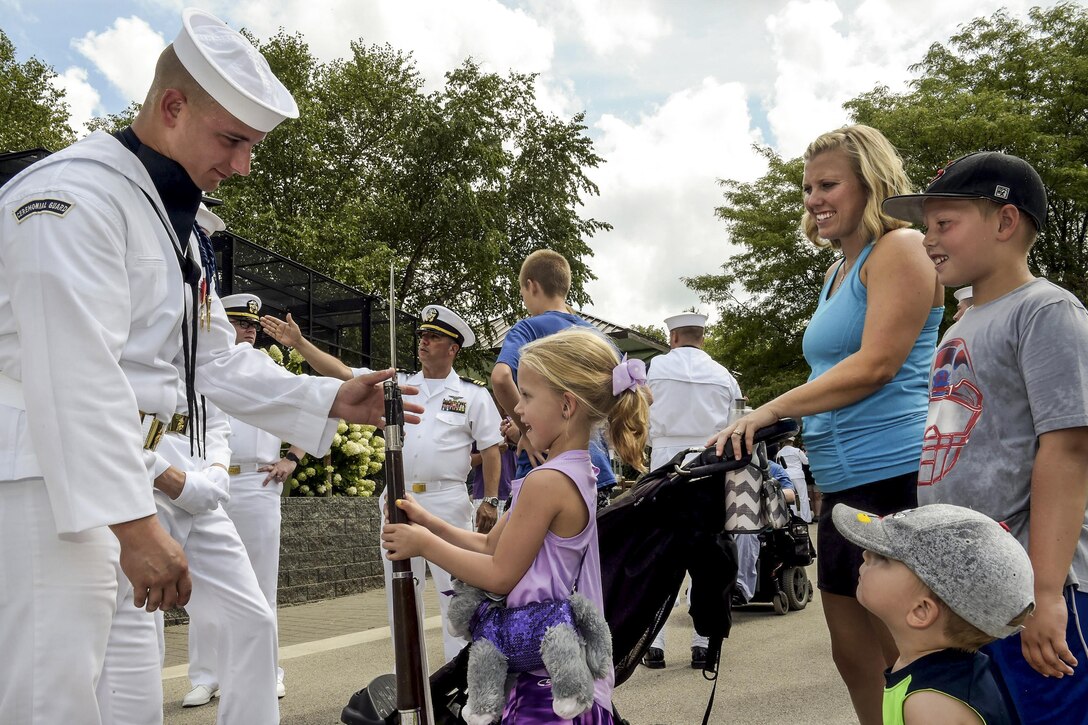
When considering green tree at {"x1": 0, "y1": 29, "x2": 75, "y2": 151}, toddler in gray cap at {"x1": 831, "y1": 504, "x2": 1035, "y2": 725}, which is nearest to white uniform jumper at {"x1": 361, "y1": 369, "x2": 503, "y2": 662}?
toddler in gray cap at {"x1": 831, "y1": 504, "x2": 1035, "y2": 725}

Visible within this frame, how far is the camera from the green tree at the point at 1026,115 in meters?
22.5

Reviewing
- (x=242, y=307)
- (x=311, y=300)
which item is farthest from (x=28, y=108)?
(x=242, y=307)

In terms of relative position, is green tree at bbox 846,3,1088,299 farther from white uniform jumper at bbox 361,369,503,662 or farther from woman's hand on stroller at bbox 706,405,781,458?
woman's hand on stroller at bbox 706,405,781,458

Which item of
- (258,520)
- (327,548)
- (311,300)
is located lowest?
(327,548)

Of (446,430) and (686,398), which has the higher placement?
(686,398)

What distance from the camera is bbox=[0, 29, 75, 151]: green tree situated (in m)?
27.4

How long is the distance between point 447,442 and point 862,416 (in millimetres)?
3912

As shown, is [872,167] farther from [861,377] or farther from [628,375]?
[628,375]

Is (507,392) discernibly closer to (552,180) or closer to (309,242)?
(309,242)

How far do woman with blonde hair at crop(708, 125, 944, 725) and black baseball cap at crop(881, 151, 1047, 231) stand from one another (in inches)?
13.1

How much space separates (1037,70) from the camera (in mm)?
24312

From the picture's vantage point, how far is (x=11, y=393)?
88.4 inches

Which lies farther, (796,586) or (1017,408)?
(796,586)

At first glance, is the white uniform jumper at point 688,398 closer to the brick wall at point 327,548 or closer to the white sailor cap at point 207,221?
the brick wall at point 327,548
